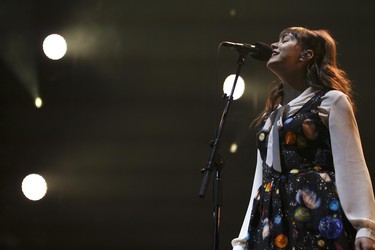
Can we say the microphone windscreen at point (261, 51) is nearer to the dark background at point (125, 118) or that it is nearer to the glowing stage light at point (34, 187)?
the dark background at point (125, 118)

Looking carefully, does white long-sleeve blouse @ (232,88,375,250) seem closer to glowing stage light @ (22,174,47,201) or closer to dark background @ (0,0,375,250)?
dark background @ (0,0,375,250)

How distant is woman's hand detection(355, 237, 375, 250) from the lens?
64.6 inches

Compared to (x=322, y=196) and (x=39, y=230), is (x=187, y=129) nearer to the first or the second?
(x=39, y=230)

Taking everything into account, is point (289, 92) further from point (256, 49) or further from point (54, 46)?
point (54, 46)

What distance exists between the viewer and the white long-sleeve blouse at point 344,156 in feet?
5.63

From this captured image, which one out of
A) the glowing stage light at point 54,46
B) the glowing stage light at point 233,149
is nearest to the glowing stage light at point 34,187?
the glowing stage light at point 54,46

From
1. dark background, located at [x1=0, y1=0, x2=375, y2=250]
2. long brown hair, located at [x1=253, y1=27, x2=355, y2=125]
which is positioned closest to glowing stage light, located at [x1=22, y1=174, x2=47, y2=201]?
dark background, located at [x1=0, y1=0, x2=375, y2=250]

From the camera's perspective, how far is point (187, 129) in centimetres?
358

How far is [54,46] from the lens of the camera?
3611 mm

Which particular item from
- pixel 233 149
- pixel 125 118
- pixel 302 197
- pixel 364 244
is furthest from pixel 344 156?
pixel 125 118

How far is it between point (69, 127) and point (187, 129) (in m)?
0.70

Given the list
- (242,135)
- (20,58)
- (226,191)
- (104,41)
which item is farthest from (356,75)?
(20,58)

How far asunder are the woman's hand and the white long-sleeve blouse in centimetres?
1

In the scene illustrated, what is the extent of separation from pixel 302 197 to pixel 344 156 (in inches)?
6.8
